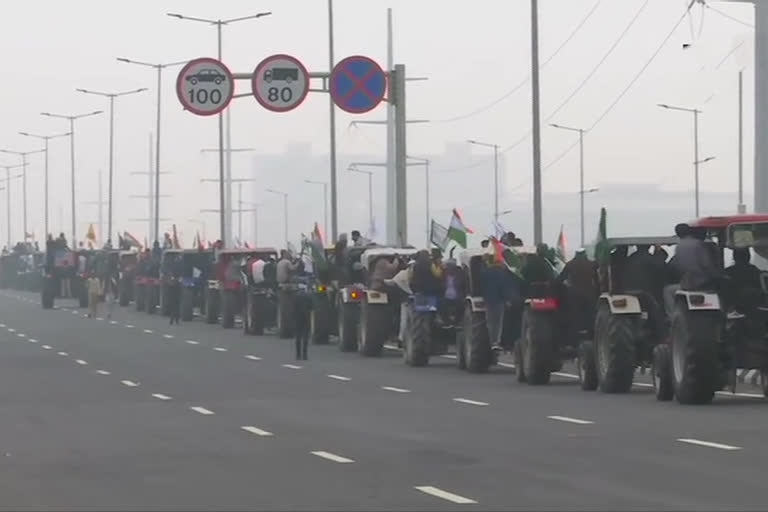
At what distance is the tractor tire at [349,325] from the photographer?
4178 cm

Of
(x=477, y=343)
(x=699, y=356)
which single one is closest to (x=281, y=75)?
(x=477, y=343)

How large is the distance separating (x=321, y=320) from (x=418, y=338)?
31.9 feet

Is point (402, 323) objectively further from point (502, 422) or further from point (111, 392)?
point (502, 422)

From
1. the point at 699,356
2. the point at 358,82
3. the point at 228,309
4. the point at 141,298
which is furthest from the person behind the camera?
the point at 141,298

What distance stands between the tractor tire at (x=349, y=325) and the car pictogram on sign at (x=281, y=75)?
556 cm

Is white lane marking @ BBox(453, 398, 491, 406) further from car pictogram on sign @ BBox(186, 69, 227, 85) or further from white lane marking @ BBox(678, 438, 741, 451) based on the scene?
car pictogram on sign @ BBox(186, 69, 227, 85)

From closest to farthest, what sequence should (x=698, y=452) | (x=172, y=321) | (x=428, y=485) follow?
(x=428, y=485) < (x=698, y=452) < (x=172, y=321)

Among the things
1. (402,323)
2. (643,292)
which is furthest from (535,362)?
(402,323)

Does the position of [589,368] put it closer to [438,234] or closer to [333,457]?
[333,457]

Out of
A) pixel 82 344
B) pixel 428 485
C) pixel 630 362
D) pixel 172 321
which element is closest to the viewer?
pixel 428 485

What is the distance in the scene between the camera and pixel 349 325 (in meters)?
41.8

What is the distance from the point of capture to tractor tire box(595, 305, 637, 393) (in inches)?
1058

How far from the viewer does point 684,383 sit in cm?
2423

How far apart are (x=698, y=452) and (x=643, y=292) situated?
9296 mm
